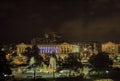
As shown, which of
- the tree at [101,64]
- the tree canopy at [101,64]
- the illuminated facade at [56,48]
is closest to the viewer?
the tree at [101,64]

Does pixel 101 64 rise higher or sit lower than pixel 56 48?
lower

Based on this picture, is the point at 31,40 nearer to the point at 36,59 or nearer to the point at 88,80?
the point at 36,59

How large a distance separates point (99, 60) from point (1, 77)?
19244mm

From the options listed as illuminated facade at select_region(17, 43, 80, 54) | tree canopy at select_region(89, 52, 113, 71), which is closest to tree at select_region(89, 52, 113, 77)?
tree canopy at select_region(89, 52, 113, 71)

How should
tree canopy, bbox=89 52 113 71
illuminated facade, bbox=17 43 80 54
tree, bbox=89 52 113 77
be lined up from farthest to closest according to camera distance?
illuminated facade, bbox=17 43 80 54 < tree canopy, bbox=89 52 113 71 < tree, bbox=89 52 113 77

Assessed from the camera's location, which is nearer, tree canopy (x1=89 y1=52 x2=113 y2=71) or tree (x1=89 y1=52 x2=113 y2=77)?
tree (x1=89 y1=52 x2=113 y2=77)

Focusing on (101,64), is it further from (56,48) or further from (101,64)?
(56,48)

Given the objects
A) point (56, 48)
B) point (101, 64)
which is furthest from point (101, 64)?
point (56, 48)

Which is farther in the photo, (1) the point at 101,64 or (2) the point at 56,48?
(2) the point at 56,48

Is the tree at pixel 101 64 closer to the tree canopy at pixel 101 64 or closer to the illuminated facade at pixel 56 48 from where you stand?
the tree canopy at pixel 101 64

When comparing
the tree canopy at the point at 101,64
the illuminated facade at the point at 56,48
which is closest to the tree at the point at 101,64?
the tree canopy at the point at 101,64

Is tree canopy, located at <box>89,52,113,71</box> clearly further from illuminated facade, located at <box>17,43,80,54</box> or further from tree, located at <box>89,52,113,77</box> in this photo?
illuminated facade, located at <box>17,43,80,54</box>

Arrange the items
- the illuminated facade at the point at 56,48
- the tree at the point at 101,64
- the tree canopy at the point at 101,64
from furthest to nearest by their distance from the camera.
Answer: the illuminated facade at the point at 56,48 → the tree canopy at the point at 101,64 → the tree at the point at 101,64

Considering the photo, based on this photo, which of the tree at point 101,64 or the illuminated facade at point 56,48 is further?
the illuminated facade at point 56,48
